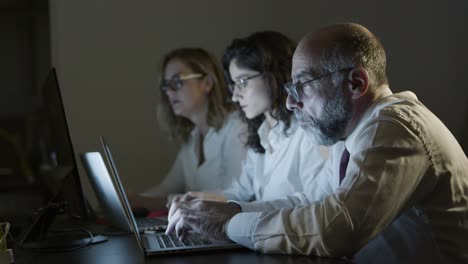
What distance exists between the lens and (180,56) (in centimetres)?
283

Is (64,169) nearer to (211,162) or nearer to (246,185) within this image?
(246,185)

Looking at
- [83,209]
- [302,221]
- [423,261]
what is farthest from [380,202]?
[83,209]

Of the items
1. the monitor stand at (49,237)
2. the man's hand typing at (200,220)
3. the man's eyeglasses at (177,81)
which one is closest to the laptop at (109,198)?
the monitor stand at (49,237)

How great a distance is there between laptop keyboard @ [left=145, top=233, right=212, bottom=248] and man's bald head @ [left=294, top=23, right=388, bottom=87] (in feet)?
1.60

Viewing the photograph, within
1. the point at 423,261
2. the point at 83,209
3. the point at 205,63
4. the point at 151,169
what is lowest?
the point at 151,169

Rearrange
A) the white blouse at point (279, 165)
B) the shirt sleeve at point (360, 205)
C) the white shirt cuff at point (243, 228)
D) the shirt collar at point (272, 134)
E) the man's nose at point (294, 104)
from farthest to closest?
1. the shirt collar at point (272, 134)
2. the white blouse at point (279, 165)
3. the man's nose at point (294, 104)
4. the white shirt cuff at point (243, 228)
5. the shirt sleeve at point (360, 205)

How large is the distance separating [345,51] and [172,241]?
0.60 meters

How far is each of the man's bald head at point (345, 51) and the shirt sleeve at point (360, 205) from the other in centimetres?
20

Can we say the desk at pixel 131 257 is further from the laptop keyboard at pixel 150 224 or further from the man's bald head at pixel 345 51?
the man's bald head at pixel 345 51

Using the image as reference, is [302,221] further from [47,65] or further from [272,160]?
[47,65]

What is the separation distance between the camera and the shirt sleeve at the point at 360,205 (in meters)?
1.11

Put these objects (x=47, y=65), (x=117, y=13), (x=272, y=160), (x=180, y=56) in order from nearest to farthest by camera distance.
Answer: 1. (x=272, y=160)
2. (x=180, y=56)
3. (x=117, y=13)
4. (x=47, y=65)

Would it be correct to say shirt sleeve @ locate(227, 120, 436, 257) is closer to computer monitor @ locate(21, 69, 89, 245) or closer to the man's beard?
the man's beard

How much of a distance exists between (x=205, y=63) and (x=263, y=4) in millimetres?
657
